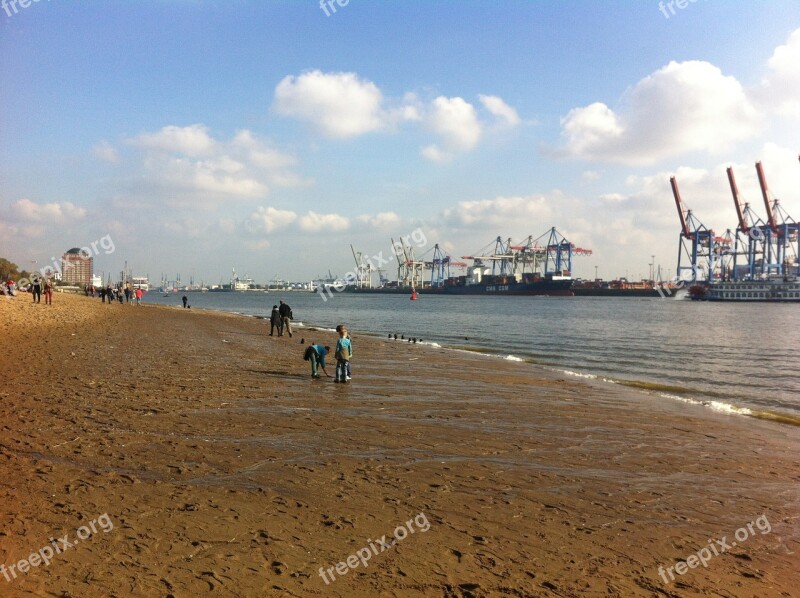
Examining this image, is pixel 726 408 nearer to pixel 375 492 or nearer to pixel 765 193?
pixel 375 492

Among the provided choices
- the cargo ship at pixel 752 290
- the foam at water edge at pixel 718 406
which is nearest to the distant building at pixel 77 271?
the cargo ship at pixel 752 290

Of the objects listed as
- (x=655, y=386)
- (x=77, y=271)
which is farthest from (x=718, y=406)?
(x=77, y=271)

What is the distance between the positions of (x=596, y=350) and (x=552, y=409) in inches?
Result: 720

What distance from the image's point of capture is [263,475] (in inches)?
263

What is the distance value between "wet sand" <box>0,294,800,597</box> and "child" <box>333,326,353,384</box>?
1200 millimetres

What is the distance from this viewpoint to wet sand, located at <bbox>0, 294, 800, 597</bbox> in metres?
4.42

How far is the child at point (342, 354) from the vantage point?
13.8 meters

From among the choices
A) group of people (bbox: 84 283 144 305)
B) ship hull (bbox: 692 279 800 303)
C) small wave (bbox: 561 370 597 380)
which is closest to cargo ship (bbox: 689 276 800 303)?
ship hull (bbox: 692 279 800 303)

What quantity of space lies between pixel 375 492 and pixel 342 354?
25.8 ft

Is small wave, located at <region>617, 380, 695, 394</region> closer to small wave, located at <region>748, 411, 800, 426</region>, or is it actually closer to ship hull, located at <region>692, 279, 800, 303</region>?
small wave, located at <region>748, 411, 800, 426</region>

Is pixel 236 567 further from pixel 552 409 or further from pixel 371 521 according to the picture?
pixel 552 409

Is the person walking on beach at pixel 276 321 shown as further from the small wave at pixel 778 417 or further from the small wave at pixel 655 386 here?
the small wave at pixel 778 417

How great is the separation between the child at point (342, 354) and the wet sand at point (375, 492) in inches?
47.3

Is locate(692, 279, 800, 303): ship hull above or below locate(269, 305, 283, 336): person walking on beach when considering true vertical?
above
